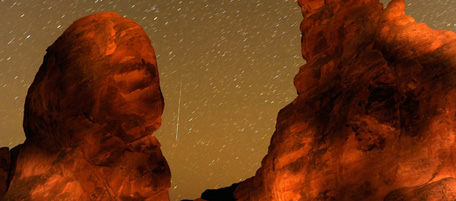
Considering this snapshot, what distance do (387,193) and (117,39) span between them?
38.7 feet

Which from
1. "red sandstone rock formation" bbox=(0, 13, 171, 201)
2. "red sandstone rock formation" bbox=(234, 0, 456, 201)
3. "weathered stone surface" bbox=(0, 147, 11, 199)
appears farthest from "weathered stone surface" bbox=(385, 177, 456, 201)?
"weathered stone surface" bbox=(0, 147, 11, 199)

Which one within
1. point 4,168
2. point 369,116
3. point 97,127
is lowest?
point 369,116

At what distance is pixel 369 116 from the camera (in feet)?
46.3

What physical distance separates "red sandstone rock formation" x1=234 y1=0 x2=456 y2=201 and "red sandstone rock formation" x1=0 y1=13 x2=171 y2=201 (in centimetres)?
484

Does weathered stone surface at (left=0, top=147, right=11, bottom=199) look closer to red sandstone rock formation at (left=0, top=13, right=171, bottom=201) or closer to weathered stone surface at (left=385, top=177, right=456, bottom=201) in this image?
red sandstone rock formation at (left=0, top=13, right=171, bottom=201)

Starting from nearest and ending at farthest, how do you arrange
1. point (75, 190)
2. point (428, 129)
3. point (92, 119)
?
point (428, 129) → point (75, 190) → point (92, 119)

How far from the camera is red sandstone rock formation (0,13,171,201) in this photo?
56.1ft

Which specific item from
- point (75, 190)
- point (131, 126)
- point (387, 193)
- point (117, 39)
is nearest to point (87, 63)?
point (117, 39)

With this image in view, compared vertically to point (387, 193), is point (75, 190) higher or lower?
higher

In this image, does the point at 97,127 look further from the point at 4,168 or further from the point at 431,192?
the point at 431,192

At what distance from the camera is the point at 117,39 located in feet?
62.4

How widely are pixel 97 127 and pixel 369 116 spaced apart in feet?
32.3

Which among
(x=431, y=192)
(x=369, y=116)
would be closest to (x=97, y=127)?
(x=369, y=116)

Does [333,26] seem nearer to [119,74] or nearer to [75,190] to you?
[119,74]
